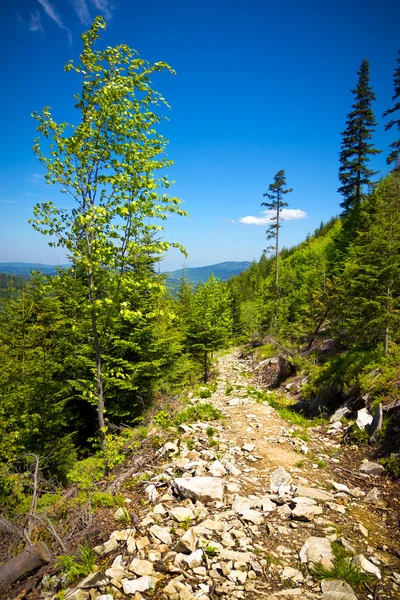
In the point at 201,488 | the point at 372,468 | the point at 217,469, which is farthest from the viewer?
the point at 372,468

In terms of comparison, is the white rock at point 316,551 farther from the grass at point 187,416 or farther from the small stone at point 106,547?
the grass at point 187,416

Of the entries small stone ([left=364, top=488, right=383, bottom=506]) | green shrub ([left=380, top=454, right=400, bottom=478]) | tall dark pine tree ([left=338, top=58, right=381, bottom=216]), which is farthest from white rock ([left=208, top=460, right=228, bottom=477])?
tall dark pine tree ([left=338, top=58, right=381, bottom=216])

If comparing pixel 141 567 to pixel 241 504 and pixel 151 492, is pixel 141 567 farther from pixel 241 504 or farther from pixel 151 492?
pixel 241 504

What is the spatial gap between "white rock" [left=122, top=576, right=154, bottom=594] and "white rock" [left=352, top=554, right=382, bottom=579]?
2616 mm

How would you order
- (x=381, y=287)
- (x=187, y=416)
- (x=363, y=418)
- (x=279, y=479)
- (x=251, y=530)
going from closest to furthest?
(x=251, y=530), (x=279, y=479), (x=363, y=418), (x=187, y=416), (x=381, y=287)

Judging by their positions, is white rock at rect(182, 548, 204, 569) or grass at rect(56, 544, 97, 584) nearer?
grass at rect(56, 544, 97, 584)

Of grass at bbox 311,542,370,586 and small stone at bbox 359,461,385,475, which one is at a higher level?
grass at bbox 311,542,370,586

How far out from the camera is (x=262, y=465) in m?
6.68

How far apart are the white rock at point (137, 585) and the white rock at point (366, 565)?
262 centimetres

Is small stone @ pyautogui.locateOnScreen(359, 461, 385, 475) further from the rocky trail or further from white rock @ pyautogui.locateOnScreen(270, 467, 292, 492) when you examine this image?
white rock @ pyautogui.locateOnScreen(270, 467, 292, 492)

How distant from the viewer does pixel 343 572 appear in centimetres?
356

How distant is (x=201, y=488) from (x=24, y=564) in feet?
9.03

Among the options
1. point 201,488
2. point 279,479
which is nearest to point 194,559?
point 201,488

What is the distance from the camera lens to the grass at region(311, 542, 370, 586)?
351cm
